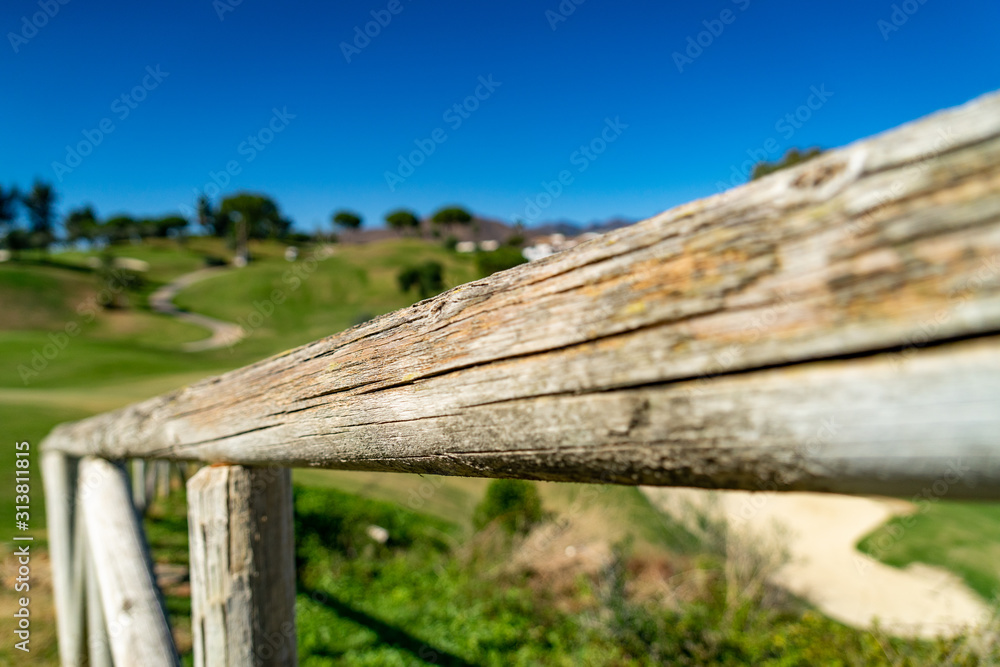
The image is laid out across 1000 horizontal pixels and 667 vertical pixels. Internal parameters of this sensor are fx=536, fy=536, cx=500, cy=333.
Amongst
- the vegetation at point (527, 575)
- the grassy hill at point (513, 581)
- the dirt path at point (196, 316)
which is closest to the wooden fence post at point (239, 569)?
the grassy hill at point (513, 581)

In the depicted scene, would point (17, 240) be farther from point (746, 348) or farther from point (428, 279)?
point (746, 348)

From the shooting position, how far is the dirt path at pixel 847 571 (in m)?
8.52

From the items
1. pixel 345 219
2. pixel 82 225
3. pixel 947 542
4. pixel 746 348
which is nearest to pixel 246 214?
pixel 345 219

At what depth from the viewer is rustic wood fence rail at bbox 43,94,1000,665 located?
19.7 inches

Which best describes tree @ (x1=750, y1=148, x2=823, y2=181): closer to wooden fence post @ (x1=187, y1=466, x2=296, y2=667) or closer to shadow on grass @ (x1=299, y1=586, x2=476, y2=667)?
wooden fence post @ (x1=187, y1=466, x2=296, y2=667)

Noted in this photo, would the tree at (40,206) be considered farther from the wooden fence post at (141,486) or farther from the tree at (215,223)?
the wooden fence post at (141,486)

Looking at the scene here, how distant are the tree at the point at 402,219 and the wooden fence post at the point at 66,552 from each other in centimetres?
7573

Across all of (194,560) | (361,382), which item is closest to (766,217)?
(361,382)

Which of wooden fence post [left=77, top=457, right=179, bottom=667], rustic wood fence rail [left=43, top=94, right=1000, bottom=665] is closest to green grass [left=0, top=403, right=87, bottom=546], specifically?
wooden fence post [left=77, top=457, right=179, bottom=667]

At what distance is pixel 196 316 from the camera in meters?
41.8

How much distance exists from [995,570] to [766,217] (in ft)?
47.3

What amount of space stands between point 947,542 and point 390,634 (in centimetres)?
1277

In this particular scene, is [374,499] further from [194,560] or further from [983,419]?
[983,419]

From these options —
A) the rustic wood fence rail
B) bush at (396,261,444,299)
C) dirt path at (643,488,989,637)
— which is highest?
bush at (396,261,444,299)
